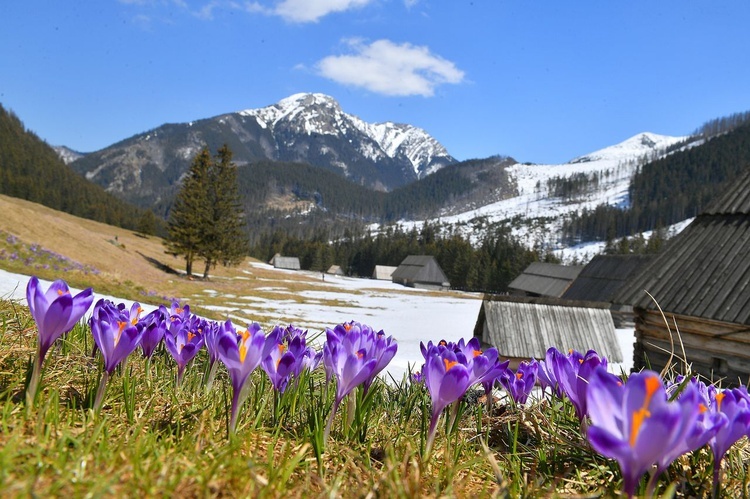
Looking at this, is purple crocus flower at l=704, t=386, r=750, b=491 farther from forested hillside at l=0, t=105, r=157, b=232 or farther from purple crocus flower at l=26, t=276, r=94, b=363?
forested hillside at l=0, t=105, r=157, b=232

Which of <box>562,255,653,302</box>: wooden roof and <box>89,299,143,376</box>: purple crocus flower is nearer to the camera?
<box>89,299,143,376</box>: purple crocus flower

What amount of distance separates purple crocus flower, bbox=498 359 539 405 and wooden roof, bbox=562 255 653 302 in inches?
1467

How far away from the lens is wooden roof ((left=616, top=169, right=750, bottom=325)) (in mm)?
10547

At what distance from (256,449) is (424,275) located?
106 m

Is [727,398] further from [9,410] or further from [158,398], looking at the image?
[9,410]

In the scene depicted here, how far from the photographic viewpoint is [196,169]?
2132 inches

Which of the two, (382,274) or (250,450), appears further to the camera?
(382,274)

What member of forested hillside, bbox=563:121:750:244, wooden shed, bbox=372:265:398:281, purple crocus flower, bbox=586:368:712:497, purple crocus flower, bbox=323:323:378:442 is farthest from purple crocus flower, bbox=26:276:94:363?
forested hillside, bbox=563:121:750:244

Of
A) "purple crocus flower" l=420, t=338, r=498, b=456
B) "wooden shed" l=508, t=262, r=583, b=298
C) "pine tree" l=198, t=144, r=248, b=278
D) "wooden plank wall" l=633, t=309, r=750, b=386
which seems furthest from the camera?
"wooden shed" l=508, t=262, r=583, b=298

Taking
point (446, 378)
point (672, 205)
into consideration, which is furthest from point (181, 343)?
point (672, 205)

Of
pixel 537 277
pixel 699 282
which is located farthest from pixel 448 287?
pixel 699 282

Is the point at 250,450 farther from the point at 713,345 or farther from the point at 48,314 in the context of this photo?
the point at 713,345

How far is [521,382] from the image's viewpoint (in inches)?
114

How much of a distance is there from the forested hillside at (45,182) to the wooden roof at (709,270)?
12152 centimetres
